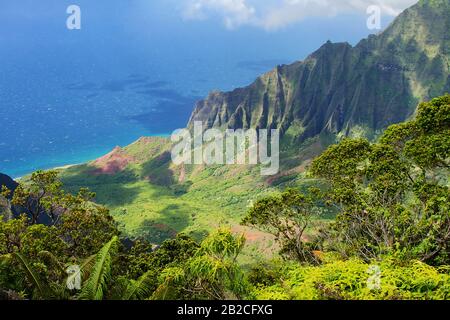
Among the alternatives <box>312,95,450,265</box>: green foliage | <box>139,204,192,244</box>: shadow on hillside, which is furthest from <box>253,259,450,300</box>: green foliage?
<box>139,204,192,244</box>: shadow on hillside

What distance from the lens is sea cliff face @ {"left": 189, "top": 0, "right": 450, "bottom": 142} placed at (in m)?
162

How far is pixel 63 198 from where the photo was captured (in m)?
27.1

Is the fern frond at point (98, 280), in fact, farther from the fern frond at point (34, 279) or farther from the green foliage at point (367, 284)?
the green foliage at point (367, 284)

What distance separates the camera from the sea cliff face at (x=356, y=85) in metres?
162

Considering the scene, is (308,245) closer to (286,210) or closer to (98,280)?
(286,210)

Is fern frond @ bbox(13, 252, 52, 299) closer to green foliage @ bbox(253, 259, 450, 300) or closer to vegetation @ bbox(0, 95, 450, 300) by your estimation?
vegetation @ bbox(0, 95, 450, 300)

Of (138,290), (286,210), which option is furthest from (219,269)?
(286,210)

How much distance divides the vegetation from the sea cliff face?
143 meters

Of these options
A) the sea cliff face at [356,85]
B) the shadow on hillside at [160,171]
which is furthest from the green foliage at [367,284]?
the sea cliff face at [356,85]

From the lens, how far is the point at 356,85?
175m

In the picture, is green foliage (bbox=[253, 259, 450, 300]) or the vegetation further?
the vegetation

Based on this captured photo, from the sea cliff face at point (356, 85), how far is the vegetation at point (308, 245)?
142789 millimetres

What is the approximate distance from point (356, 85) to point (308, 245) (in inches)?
5978
